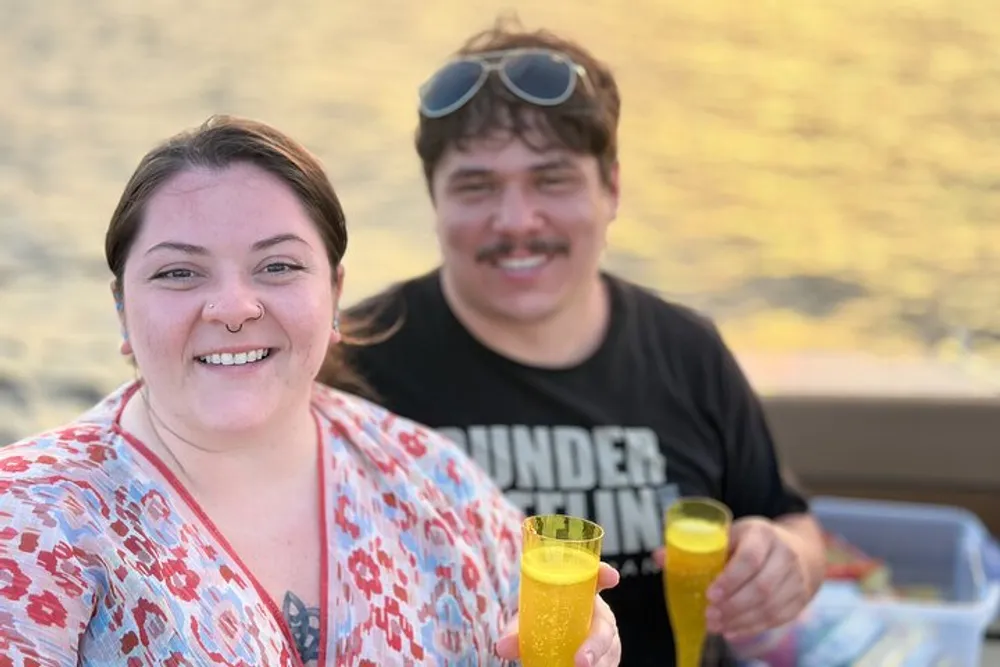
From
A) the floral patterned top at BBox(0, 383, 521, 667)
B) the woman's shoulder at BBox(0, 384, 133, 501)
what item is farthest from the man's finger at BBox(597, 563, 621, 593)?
the woman's shoulder at BBox(0, 384, 133, 501)

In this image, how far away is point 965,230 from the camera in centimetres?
581

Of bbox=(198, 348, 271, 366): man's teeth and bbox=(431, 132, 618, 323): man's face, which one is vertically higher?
bbox=(431, 132, 618, 323): man's face

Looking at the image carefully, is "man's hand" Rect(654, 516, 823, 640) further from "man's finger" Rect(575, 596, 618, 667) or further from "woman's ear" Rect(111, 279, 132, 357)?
"woman's ear" Rect(111, 279, 132, 357)

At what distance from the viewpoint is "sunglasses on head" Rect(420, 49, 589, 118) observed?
6.36 ft

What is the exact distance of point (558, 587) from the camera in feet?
4.25

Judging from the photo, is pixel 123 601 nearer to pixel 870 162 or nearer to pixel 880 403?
pixel 880 403

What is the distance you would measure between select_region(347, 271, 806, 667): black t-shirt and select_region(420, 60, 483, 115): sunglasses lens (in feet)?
1.24

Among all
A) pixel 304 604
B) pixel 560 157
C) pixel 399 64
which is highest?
pixel 399 64

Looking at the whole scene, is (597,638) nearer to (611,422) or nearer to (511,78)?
(611,422)

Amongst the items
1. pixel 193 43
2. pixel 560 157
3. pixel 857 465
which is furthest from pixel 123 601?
pixel 193 43

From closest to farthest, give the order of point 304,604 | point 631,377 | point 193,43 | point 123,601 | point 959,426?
1. point 123,601
2. point 304,604
3. point 631,377
4. point 959,426
5. point 193,43

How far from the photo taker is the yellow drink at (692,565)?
176 cm

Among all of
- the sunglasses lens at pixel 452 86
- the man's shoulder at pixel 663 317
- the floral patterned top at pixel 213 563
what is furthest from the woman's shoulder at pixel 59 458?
the man's shoulder at pixel 663 317

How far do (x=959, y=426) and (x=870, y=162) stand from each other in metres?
3.39
